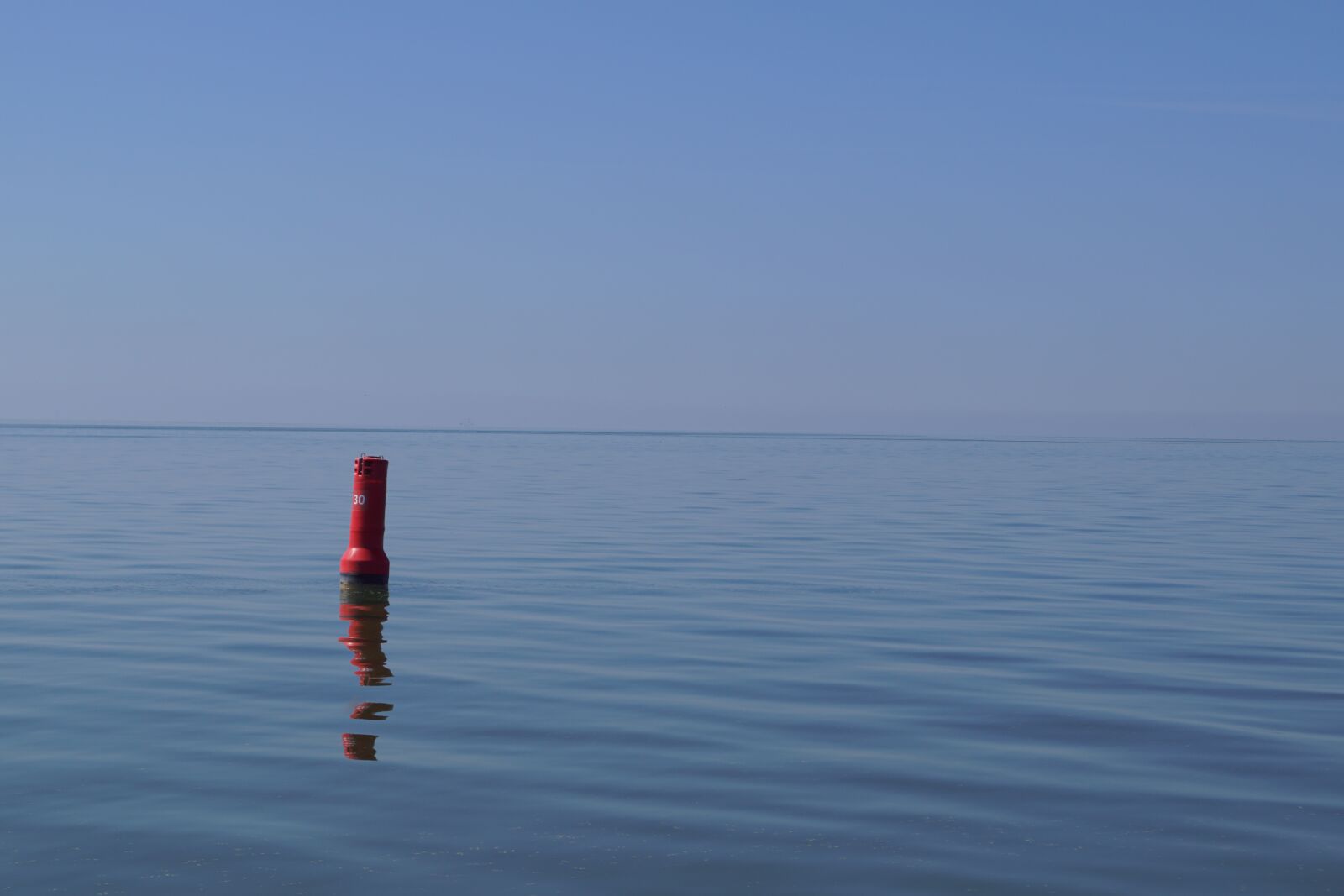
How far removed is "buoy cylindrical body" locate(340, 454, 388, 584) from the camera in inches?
728

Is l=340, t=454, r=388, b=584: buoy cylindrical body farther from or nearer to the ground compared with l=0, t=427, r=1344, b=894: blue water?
farther from the ground

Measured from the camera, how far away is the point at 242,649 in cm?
1412

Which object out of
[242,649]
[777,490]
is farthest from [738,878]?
[777,490]

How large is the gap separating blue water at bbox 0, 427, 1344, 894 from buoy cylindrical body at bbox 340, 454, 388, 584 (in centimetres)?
61

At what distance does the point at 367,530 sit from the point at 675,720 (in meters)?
8.65

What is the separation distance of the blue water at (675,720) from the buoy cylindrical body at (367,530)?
23.9 inches

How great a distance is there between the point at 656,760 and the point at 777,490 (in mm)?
40850

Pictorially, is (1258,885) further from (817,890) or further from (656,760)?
(656,760)

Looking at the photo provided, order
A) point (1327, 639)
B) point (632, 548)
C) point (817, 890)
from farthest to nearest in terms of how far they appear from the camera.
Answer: point (632, 548) → point (1327, 639) → point (817, 890)

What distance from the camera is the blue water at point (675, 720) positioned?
7.44 m

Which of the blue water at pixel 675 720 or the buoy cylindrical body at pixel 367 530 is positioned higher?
the buoy cylindrical body at pixel 367 530

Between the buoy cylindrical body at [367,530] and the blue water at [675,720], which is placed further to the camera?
the buoy cylindrical body at [367,530]

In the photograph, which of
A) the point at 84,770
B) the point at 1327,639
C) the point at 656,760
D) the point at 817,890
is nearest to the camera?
the point at 817,890

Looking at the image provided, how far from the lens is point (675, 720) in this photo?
11.1 m
